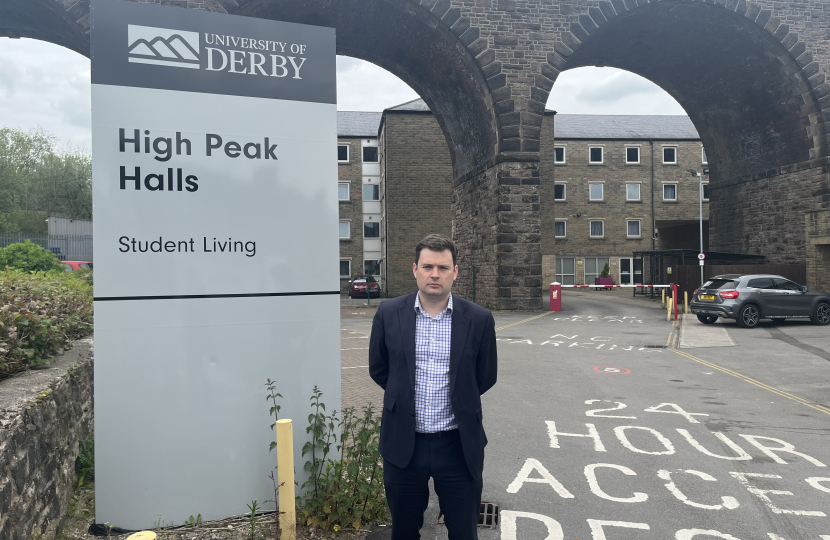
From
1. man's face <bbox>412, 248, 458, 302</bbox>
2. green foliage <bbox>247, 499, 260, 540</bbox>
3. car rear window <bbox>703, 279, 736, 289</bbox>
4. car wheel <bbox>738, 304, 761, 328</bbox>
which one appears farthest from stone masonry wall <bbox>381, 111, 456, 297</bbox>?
man's face <bbox>412, 248, 458, 302</bbox>

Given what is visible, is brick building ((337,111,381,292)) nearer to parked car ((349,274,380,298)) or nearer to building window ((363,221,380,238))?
building window ((363,221,380,238))

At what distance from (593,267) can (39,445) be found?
157 ft

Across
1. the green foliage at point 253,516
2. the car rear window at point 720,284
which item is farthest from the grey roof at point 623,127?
the green foliage at point 253,516

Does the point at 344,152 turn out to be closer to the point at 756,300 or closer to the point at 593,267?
the point at 593,267

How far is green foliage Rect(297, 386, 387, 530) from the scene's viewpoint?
12.8 feet

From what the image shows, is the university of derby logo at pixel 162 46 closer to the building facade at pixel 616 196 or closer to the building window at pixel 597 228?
the building facade at pixel 616 196

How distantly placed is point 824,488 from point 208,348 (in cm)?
507

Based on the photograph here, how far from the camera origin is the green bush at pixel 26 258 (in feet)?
35.3

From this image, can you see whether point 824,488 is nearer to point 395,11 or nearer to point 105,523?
point 105,523

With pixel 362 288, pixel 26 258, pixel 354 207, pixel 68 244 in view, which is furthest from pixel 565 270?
pixel 26 258

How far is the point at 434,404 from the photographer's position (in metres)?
2.87

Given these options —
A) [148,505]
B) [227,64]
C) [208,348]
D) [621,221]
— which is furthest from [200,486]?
[621,221]

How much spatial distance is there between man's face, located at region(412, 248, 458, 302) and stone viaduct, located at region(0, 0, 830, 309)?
18.2 meters

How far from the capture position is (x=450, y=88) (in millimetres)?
23547
